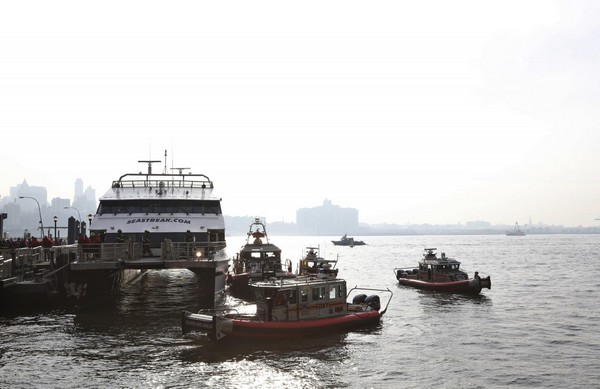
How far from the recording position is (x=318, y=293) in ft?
87.9

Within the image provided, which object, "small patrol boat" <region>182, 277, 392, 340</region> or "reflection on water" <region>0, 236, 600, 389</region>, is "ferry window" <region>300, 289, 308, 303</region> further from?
"reflection on water" <region>0, 236, 600, 389</region>

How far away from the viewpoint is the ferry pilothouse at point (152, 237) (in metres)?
28.8

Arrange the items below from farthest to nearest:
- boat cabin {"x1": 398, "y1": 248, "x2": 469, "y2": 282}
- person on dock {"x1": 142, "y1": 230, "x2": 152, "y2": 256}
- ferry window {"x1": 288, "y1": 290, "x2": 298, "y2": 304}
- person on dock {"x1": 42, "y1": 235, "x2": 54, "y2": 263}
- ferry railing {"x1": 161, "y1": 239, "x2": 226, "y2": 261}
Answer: boat cabin {"x1": 398, "y1": 248, "x2": 469, "y2": 282}, person on dock {"x1": 42, "y1": 235, "x2": 54, "y2": 263}, person on dock {"x1": 142, "y1": 230, "x2": 152, "y2": 256}, ferry railing {"x1": 161, "y1": 239, "x2": 226, "y2": 261}, ferry window {"x1": 288, "y1": 290, "x2": 298, "y2": 304}

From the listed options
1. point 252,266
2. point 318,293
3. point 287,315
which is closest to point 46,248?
point 252,266

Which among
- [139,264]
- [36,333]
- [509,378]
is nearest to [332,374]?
[509,378]

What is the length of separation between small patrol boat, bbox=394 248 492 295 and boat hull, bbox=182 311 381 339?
73.3ft

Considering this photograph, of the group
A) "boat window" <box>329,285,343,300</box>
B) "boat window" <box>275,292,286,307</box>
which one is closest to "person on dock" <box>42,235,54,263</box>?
"boat window" <box>275,292,286,307</box>

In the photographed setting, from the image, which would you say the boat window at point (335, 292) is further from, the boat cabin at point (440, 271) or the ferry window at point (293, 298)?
the boat cabin at point (440, 271)

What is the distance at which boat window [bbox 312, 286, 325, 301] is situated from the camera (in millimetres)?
26625

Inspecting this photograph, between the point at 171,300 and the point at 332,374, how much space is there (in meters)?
21.8

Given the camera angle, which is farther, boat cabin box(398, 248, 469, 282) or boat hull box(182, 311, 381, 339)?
boat cabin box(398, 248, 469, 282)

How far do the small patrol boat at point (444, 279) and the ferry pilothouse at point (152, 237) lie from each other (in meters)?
22.5

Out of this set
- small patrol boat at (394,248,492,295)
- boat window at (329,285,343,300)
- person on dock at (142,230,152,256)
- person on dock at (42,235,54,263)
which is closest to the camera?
boat window at (329,285,343,300)

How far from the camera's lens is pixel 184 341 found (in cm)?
2475
